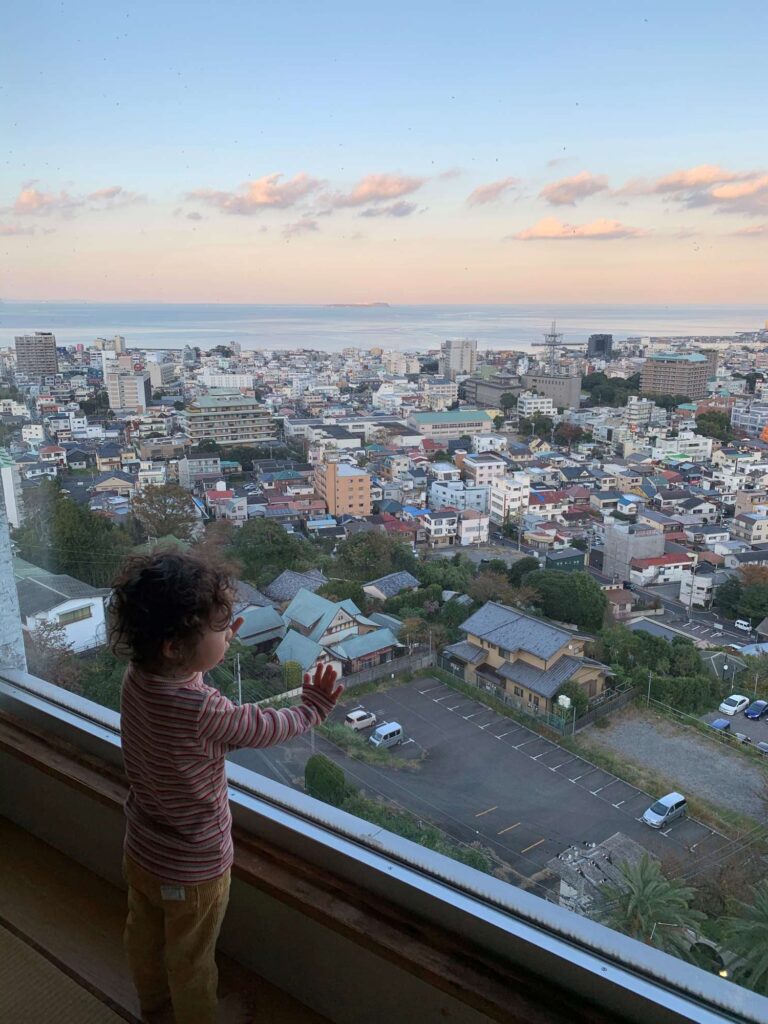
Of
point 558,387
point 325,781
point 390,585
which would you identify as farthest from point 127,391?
point 558,387

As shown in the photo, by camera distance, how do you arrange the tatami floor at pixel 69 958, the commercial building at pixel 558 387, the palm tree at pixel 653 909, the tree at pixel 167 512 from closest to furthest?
1. the palm tree at pixel 653 909
2. the tatami floor at pixel 69 958
3. the tree at pixel 167 512
4. the commercial building at pixel 558 387

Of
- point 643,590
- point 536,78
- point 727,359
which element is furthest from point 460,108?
point 643,590

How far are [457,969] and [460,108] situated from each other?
1.62 metres

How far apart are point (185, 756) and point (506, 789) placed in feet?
2.19

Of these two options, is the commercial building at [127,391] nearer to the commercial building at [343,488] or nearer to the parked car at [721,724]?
the commercial building at [343,488]

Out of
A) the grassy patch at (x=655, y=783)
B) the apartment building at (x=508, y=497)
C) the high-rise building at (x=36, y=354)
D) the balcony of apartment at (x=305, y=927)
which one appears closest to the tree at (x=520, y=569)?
the apartment building at (x=508, y=497)

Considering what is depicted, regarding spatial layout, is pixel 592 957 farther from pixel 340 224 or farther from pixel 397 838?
pixel 340 224

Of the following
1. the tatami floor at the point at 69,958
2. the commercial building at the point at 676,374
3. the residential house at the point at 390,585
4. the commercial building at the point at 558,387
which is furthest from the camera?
the commercial building at the point at 558,387

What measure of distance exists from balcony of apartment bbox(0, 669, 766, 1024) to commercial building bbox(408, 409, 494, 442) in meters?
2.10

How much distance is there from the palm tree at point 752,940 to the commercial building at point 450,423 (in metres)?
2.24

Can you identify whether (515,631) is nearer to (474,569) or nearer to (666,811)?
(474,569)

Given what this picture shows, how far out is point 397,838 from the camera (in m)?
1.06

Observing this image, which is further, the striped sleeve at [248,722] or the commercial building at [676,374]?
the commercial building at [676,374]

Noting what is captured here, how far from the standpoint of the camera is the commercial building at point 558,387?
255cm
